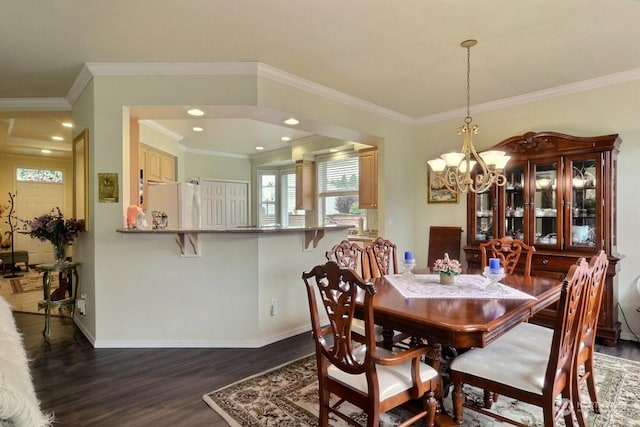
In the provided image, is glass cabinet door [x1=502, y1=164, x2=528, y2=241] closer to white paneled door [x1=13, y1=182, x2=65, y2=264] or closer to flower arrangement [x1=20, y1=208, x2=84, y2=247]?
flower arrangement [x1=20, y1=208, x2=84, y2=247]

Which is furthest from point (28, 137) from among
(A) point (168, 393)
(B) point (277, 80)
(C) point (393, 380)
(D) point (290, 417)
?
(C) point (393, 380)

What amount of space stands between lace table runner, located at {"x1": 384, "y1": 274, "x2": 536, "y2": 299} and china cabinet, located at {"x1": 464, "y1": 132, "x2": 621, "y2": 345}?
4.59ft

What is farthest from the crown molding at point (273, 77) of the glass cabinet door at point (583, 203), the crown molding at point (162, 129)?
the crown molding at point (162, 129)

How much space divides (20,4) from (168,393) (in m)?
2.74

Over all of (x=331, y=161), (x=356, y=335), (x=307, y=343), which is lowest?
(x=307, y=343)

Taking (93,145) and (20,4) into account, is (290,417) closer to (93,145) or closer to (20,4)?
(93,145)

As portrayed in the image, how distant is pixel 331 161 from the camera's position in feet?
20.0

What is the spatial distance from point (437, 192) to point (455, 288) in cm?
261

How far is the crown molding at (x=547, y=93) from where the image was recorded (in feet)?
11.1

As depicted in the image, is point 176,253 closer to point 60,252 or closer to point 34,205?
point 60,252

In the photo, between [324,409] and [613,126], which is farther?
[613,126]

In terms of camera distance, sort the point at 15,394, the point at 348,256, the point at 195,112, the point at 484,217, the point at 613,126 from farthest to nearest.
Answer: the point at 484,217 → the point at 613,126 → the point at 195,112 → the point at 348,256 → the point at 15,394

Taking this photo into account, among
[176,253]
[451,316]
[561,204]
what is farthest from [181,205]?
[561,204]

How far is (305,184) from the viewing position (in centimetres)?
624
